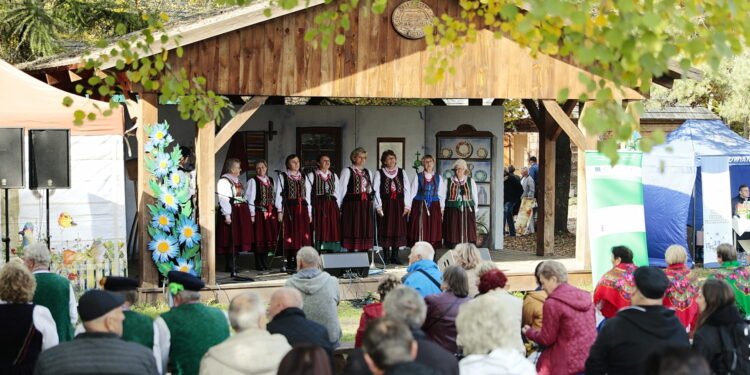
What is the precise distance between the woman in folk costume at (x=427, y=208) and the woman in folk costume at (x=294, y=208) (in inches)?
63.1

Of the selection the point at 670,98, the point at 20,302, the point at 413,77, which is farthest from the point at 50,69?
the point at 670,98

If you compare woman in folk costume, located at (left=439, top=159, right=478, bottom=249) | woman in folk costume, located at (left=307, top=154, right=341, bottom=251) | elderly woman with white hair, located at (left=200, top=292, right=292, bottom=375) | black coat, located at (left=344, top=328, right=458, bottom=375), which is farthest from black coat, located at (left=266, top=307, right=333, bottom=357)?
woman in folk costume, located at (left=439, top=159, right=478, bottom=249)

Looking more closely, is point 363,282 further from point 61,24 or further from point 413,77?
point 61,24

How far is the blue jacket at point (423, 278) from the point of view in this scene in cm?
719

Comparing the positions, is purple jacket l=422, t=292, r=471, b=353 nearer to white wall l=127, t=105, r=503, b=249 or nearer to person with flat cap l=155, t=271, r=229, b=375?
person with flat cap l=155, t=271, r=229, b=375

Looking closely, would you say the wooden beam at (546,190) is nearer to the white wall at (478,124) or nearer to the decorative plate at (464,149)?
the white wall at (478,124)

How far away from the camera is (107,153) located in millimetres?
11633

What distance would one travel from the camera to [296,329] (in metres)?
5.59

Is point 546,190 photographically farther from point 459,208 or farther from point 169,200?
point 169,200

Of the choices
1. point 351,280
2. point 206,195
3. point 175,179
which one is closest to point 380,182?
point 351,280

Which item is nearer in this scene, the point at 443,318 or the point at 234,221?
the point at 443,318

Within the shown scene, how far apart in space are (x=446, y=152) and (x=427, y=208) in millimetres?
2274

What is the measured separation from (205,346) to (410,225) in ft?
27.9

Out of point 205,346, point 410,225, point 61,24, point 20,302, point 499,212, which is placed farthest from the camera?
point 61,24
